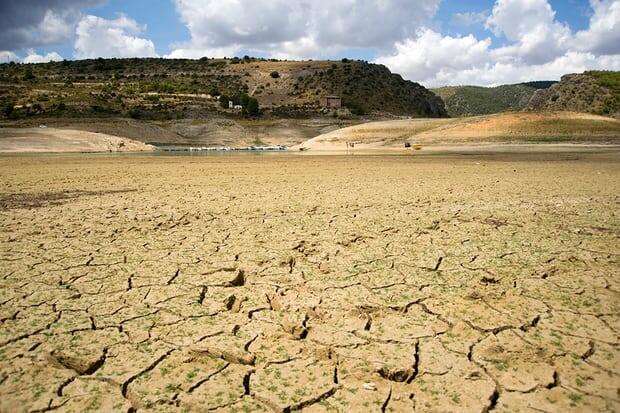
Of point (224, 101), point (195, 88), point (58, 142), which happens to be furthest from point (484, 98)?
point (58, 142)

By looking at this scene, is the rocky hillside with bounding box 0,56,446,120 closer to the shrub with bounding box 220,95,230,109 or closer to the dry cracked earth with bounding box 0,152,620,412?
the shrub with bounding box 220,95,230,109

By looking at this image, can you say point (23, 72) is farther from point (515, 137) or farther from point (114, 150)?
point (515, 137)

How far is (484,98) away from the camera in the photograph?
134 meters

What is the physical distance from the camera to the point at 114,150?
32.3m

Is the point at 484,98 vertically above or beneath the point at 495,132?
above

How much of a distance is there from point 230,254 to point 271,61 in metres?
95.0

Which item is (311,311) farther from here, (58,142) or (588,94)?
(588,94)

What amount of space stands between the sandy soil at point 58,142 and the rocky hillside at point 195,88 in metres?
12.9

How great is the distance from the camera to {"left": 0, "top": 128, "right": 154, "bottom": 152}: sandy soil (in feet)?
96.7

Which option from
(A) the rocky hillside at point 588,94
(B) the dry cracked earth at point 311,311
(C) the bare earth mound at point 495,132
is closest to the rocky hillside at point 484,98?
(A) the rocky hillside at point 588,94

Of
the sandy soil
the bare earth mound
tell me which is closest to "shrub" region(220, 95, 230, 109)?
the bare earth mound

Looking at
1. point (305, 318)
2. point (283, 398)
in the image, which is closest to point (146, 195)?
point (305, 318)

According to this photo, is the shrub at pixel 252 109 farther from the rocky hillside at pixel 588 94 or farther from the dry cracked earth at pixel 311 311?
the dry cracked earth at pixel 311 311

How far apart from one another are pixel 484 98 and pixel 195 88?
9972 centimetres
